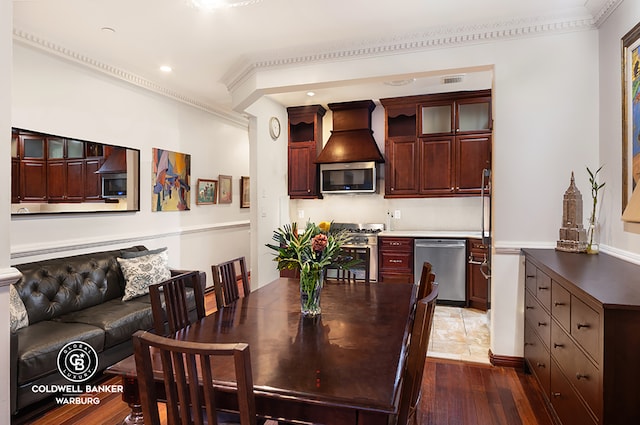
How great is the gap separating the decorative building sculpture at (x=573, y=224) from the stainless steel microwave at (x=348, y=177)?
2.66m

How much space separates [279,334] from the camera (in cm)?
164

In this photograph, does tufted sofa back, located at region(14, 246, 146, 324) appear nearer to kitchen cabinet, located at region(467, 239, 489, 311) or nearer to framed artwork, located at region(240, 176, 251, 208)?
framed artwork, located at region(240, 176, 251, 208)

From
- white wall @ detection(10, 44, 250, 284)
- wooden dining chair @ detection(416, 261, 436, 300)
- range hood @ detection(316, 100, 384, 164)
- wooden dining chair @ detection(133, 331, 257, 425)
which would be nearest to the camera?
wooden dining chair @ detection(133, 331, 257, 425)

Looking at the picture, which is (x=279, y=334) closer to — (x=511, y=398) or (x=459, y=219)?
(x=511, y=398)

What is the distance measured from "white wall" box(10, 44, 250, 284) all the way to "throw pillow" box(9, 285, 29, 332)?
0.53 meters

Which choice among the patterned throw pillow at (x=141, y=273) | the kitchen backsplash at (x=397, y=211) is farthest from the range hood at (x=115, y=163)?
the kitchen backsplash at (x=397, y=211)

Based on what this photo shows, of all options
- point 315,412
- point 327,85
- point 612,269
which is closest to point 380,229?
point 327,85

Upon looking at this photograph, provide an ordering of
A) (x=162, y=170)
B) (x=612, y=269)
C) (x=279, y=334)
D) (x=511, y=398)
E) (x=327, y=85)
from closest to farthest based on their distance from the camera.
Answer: (x=279, y=334), (x=612, y=269), (x=511, y=398), (x=327, y=85), (x=162, y=170)

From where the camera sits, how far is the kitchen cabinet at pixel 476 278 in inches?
177

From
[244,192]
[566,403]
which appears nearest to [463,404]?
[566,403]

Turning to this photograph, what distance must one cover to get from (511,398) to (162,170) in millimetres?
4120

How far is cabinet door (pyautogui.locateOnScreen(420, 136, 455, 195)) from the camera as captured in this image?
4.86m

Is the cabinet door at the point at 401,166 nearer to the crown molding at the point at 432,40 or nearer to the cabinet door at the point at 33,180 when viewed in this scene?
the crown molding at the point at 432,40

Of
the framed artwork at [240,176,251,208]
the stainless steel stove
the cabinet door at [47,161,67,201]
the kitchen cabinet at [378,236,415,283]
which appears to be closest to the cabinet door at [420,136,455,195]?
the kitchen cabinet at [378,236,415,283]
